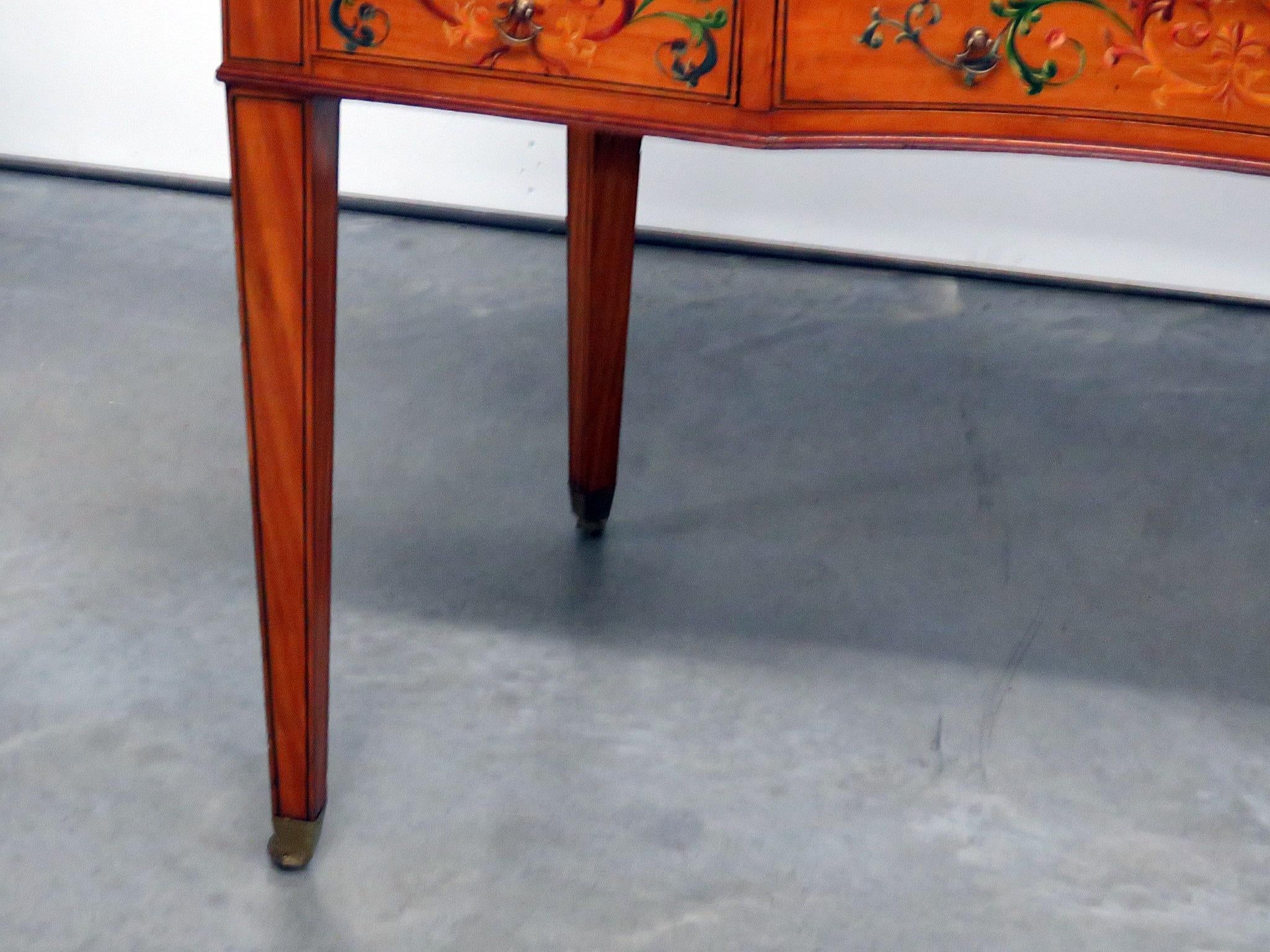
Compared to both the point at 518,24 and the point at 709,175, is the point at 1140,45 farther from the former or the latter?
the point at 709,175

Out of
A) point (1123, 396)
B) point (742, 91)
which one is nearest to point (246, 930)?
point (742, 91)

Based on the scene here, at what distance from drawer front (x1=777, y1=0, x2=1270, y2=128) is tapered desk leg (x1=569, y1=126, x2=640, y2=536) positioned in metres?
0.47

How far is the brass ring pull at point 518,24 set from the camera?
0.82 m

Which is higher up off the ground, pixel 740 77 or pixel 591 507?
pixel 740 77

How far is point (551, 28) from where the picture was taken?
826 millimetres

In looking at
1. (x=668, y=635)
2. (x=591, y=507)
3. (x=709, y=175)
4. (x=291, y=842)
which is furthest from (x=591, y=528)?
(x=709, y=175)

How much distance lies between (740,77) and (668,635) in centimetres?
63

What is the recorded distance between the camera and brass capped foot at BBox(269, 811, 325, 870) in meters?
1.05

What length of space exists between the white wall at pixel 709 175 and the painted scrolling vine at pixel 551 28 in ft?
4.57

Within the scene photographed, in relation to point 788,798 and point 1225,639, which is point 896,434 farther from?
point 788,798

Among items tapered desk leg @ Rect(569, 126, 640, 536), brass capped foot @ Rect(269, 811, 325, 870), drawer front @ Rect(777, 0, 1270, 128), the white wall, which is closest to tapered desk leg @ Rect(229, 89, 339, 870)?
brass capped foot @ Rect(269, 811, 325, 870)

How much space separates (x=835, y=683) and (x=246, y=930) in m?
0.53

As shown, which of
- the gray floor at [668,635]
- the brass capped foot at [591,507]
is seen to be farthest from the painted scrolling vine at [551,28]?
the brass capped foot at [591,507]

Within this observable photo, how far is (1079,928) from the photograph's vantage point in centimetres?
104
